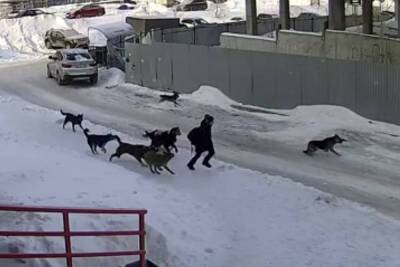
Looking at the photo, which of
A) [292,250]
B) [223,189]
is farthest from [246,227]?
[223,189]

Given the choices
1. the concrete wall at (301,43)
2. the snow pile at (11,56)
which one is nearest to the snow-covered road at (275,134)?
the concrete wall at (301,43)

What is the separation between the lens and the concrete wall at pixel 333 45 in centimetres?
2530

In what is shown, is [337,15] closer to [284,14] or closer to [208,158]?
[284,14]

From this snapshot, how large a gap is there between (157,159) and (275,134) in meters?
6.19

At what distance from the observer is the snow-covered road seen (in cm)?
1525

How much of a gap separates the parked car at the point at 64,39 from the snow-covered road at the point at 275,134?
49.8 ft

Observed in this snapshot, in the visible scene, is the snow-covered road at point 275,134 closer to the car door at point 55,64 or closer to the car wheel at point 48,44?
the car door at point 55,64

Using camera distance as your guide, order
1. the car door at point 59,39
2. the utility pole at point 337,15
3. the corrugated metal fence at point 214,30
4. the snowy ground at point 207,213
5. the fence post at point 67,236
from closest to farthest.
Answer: the fence post at point 67,236 → the snowy ground at point 207,213 → the utility pole at point 337,15 → the corrugated metal fence at point 214,30 → the car door at point 59,39

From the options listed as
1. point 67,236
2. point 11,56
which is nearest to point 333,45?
point 67,236

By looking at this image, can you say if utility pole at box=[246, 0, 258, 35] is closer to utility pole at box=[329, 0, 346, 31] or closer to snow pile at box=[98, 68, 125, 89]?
utility pole at box=[329, 0, 346, 31]

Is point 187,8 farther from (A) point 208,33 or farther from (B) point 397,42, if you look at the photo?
(B) point 397,42

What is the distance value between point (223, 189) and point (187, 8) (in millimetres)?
55867

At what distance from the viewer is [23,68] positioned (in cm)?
3938

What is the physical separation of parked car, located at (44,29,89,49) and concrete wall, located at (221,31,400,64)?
616 inches
